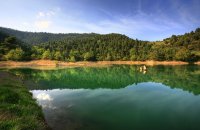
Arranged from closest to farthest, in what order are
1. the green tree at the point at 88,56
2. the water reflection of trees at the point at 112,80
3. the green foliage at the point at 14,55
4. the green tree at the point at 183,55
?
the water reflection of trees at the point at 112,80
the green foliage at the point at 14,55
the green tree at the point at 183,55
the green tree at the point at 88,56

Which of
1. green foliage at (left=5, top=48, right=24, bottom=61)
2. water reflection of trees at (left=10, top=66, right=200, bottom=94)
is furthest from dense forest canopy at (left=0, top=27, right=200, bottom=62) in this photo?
water reflection of trees at (left=10, top=66, right=200, bottom=94)

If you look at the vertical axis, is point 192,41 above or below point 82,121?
above

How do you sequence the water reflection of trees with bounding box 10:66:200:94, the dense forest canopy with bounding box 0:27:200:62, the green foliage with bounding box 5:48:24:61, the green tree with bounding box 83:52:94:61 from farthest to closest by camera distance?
the green tree with bounding box 83:52:94:61 < the dense forest canopy with bounding box 0:27:200:62 < the green foliage with bounding box 5:48:24:61 < the water reflection of trees with bounding box 10:66:200:94

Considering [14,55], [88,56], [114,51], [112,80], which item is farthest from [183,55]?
[14,55]

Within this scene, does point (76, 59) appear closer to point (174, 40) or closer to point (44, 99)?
point (174, 40)

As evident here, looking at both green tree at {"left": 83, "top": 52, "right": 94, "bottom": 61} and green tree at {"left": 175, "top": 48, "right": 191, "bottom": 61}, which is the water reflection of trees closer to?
green tree at {"left": 175, "top": 48, "right": 191, "bottom": 61}

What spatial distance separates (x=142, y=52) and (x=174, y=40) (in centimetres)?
3726

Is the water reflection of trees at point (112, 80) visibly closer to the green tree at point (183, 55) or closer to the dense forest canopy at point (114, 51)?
the green tree at point (183, 55)

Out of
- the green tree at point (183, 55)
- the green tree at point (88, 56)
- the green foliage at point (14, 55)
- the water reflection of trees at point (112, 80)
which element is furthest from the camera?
the green tree at point (88, 56)

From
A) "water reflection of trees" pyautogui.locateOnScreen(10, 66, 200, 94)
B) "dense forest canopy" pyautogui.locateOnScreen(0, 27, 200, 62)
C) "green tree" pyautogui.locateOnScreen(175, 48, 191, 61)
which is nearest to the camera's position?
"water reflection of trees" pyautogui.locateOnScreen(10, 66, 200, 94)

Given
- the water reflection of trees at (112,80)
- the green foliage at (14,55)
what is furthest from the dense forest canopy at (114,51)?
the water reflection of trees at (112,80)

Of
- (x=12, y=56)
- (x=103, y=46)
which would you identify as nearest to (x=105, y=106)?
(x=12, y=56)

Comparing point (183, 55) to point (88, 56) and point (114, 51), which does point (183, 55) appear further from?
point (88, 56)

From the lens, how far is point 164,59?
148250 millimetres
